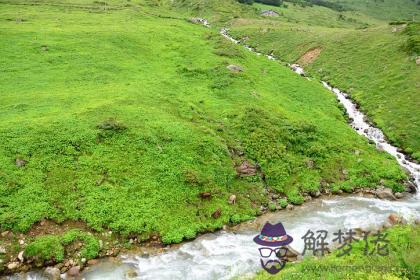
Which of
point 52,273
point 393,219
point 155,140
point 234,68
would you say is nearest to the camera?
point 52,273

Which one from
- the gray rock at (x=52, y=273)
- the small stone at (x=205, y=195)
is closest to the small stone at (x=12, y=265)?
the gray rock at (x=52, y=273)

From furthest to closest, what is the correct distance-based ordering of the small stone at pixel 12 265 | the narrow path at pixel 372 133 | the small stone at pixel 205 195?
the narrow path at pixel 372 133, the small stone at pixel 205 195, the small stone at pixel 12 265

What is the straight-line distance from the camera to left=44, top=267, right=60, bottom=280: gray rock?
70.9 ft

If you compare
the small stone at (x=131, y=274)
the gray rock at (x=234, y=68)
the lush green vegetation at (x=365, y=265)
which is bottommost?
the small stone at (x=131, y=274)

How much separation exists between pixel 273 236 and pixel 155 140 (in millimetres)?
13378

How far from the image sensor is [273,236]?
88.1 ft

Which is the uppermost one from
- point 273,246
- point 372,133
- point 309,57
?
point 309,57

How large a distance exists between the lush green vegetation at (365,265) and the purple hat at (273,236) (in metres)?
3.22

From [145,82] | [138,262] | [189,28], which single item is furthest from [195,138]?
[189,28]

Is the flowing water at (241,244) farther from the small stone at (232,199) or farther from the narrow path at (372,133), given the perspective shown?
the small stone at (232,199)

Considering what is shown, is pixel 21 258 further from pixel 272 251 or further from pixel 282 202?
pixel 282 202

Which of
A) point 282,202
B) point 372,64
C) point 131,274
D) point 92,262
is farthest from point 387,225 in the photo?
point 372,64

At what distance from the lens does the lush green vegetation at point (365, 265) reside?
58.7 ft

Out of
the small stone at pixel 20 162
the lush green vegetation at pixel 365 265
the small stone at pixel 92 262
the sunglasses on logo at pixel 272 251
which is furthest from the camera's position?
the small stone at pixel 20 162
